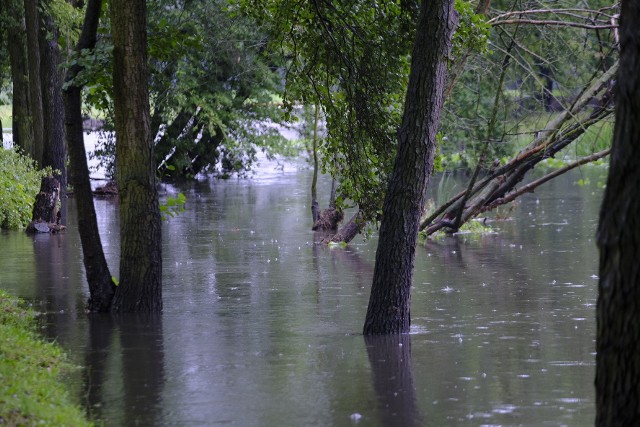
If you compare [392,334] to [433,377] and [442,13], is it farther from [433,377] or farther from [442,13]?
[442,13]

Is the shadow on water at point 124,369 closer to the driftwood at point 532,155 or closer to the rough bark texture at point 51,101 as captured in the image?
the driftwood at point 532,155

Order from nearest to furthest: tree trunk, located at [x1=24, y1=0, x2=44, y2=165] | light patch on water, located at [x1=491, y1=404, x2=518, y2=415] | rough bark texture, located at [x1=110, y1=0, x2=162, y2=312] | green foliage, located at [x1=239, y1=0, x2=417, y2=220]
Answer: light patch on water, located at [x1=491, y1=404, x2=518, y2=415] → rough bark texture, located at [x1=110, y1=0, x2=162, y2=312] → green foliage, located at [x1=239, y1=0, x2=417, y2=220] → tree trunk, located at [x1=24, y1=0, x2=44, y2=165]

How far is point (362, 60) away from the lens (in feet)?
39.9

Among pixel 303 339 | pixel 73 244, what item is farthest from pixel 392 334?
pixel 73 244

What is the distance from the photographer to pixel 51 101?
2167cm

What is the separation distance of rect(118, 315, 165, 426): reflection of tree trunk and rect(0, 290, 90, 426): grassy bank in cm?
48

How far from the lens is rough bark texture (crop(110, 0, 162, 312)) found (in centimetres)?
1133

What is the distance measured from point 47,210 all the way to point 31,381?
1570cm

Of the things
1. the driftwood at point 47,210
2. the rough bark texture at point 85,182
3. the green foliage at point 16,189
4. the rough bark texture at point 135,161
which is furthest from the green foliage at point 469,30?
the green foliage at point 16,189

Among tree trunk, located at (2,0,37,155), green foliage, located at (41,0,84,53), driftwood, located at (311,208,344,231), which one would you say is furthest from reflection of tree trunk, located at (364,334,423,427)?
tree trunk, located at (2,0,37,155)

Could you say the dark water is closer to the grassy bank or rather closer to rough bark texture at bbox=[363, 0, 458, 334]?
the grassy bank

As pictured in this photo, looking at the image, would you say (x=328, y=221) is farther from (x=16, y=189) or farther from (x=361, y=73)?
(x=361, y=73)

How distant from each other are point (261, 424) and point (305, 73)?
21.7 feet

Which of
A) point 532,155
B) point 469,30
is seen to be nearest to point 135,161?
point 469,30
